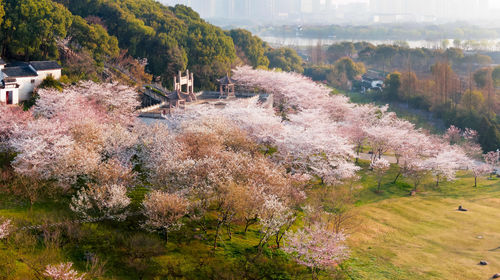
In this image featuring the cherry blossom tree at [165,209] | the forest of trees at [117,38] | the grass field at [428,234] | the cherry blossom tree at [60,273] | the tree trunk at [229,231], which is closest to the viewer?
the cherry blossom tree at [60,273]

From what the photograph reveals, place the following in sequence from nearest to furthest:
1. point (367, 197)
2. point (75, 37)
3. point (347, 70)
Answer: point (367, 197)
point (75, 37)
point (347, 70)

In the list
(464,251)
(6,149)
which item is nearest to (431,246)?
(464,251)

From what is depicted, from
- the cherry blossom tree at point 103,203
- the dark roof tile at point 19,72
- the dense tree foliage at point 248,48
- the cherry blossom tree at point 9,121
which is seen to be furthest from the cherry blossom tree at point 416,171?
the dense tree foliage at point 248,48

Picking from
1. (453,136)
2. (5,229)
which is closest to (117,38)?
(5,229)

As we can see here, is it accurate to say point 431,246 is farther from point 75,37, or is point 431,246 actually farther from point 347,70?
point 347,70

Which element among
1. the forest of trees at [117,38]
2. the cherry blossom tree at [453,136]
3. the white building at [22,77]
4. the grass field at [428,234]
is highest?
the forest of trees at [117,38]

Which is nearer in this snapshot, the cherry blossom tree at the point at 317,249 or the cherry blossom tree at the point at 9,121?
the cherry blossom tree at the point at 317,249

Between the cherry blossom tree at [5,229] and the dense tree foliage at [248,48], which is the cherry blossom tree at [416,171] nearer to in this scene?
the cherry blossom tree at [5,229]

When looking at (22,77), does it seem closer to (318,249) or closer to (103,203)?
(103,203)
